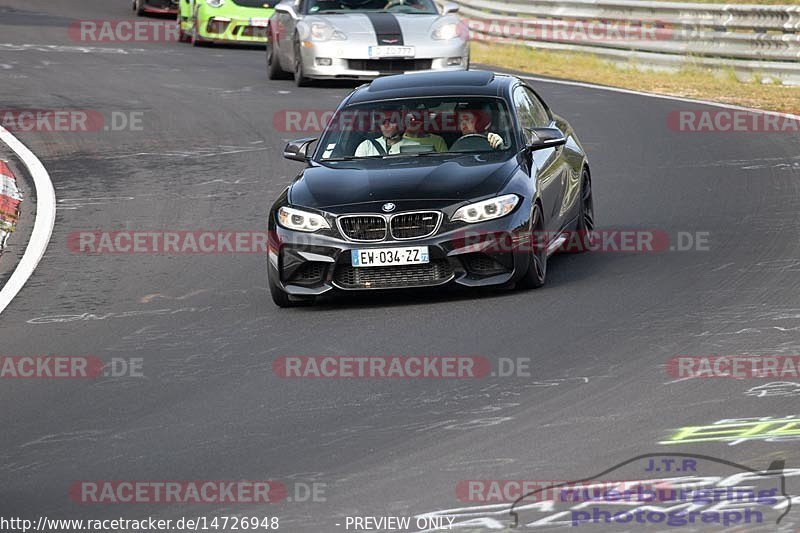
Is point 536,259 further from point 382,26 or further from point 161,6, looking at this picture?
point 161,6

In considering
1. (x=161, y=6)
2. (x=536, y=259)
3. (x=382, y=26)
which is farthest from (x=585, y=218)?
(x=161, y=6)

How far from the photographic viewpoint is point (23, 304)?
1117 centimetres

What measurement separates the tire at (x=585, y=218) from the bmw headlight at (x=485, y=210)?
73.3 inches

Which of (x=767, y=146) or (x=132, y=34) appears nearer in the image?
(x=767, y=146)

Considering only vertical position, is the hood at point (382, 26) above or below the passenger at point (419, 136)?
below

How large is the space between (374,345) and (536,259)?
1.71m

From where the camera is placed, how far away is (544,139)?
36.4 ft

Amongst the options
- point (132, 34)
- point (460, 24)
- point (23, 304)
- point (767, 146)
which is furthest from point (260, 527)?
point (132, 34)

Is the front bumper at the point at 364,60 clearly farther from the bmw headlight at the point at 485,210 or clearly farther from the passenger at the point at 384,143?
the bmw headlight at the point at 485,210

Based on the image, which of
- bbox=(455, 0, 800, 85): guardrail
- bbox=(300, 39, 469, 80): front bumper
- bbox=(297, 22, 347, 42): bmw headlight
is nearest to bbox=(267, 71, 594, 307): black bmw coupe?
bbox=(300, 39, 469, 80): front bumper

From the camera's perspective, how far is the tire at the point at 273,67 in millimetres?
23562

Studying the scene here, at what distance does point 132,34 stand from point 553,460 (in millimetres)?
26147

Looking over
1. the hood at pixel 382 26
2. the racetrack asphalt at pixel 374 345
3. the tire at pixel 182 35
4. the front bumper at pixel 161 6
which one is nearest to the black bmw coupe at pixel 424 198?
the racetrack asphalt at pixel 374 345

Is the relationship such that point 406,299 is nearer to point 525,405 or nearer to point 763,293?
point 763,293
